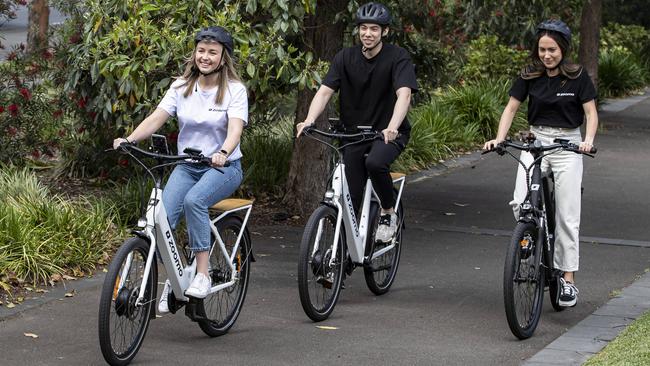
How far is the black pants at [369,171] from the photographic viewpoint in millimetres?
8062

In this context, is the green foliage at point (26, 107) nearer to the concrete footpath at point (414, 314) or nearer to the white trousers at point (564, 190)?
the concrete footpath at point (414, 314)

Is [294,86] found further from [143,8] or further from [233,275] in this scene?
[233,275]

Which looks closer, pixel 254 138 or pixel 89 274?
pixel 89 274

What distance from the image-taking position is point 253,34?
9.14 meters

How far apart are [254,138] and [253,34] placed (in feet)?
12.6

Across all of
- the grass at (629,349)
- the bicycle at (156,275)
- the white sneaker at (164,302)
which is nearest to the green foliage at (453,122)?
the bicycle at (156,275)

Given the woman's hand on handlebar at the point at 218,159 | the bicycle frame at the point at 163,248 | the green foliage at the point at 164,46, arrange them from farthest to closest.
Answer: the green foliage at the point at 164,46
the woman's hand on handlebar at the point at 218,159
the bicycle frame at the point at 163,248

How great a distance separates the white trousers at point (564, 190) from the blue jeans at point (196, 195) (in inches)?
73.9

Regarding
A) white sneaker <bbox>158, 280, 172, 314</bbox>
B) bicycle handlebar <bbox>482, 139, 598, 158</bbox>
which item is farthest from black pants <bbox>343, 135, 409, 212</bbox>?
white sneaker <bbox>158, 280, 172, 314</bbox>

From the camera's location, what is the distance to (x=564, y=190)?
→ 7805 millimetres

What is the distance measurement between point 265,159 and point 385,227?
4159 millimetres

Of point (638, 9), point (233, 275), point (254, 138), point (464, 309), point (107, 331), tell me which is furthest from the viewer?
point (638, 9)

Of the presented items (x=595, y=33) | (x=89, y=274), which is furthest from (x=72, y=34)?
(x=595, y=33)

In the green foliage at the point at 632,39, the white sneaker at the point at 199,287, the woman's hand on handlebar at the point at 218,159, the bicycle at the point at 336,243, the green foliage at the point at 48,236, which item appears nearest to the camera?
the woman's hand on handlebar at the point at 218,159
